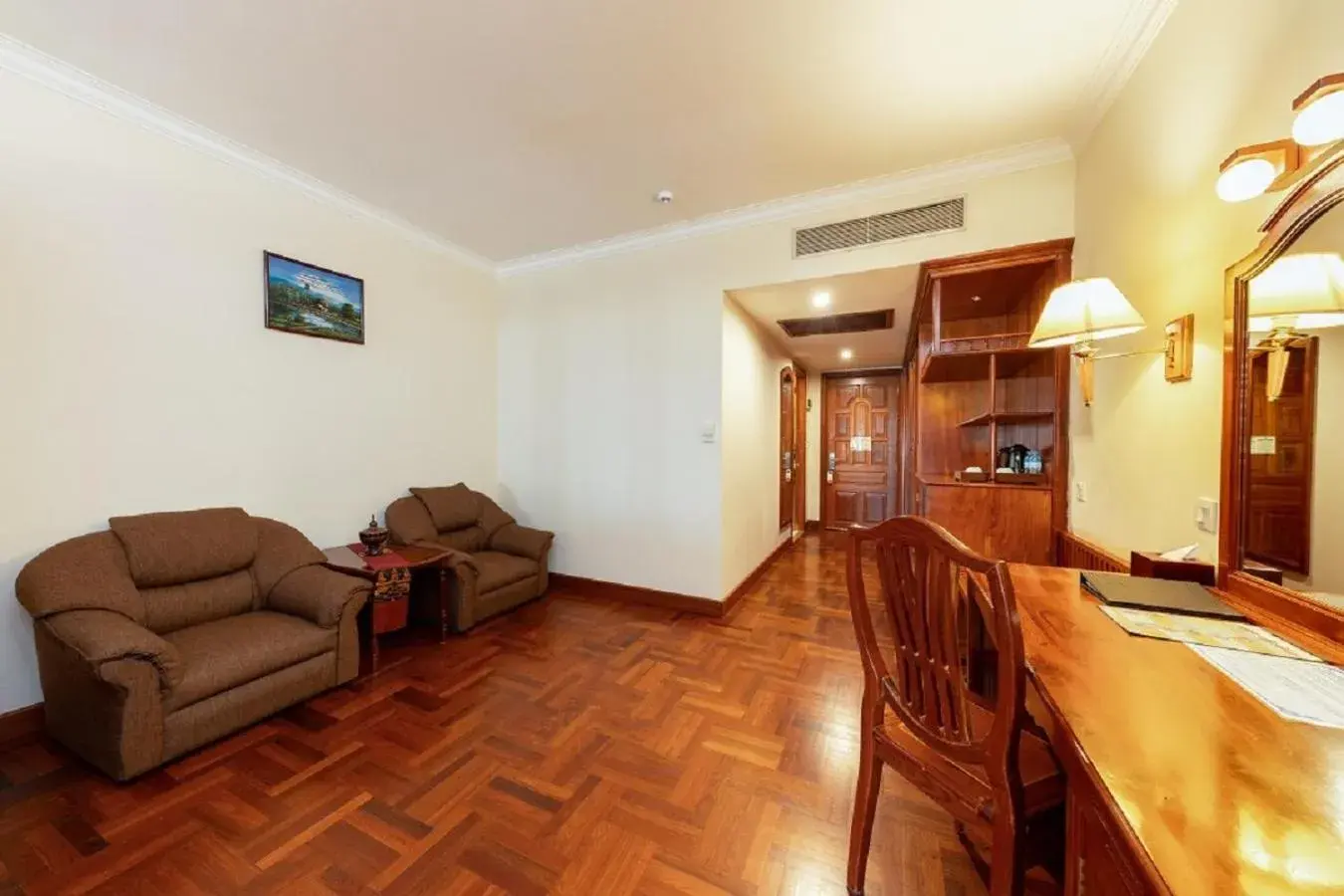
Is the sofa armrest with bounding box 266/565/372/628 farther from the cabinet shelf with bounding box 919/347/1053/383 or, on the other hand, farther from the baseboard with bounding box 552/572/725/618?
the cabinet shelf with bounding box 919/347/1053/383

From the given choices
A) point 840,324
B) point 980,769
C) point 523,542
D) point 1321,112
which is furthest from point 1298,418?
point 523,542

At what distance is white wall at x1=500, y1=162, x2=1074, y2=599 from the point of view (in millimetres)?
3406

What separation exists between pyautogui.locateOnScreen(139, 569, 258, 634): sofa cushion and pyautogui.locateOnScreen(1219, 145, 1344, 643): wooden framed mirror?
395cm

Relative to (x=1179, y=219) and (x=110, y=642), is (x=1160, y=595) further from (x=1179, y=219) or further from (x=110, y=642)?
(x=110, y=642)

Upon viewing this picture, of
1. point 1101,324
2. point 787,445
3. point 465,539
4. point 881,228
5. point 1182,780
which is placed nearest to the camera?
point 1182,780

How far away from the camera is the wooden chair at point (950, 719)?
968 mm

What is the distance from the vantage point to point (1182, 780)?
0.66 metres

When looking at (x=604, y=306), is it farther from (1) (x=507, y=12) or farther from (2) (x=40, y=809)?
(2) (x=40, y=809)

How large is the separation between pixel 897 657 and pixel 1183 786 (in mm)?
674

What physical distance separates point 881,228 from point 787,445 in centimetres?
305

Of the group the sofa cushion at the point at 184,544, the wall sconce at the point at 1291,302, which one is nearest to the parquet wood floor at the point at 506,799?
the sofa cushion at the point at 184,544

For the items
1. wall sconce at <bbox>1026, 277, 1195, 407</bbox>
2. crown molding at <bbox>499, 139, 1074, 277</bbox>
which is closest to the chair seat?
wall sconce at <bbox>1026, 277, 1195, 407</bbox>

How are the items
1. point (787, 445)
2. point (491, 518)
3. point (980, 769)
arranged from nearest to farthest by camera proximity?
point (980, 769), point (491, 518), point (787, 445)

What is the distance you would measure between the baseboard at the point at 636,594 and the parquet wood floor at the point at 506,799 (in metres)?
0.84
